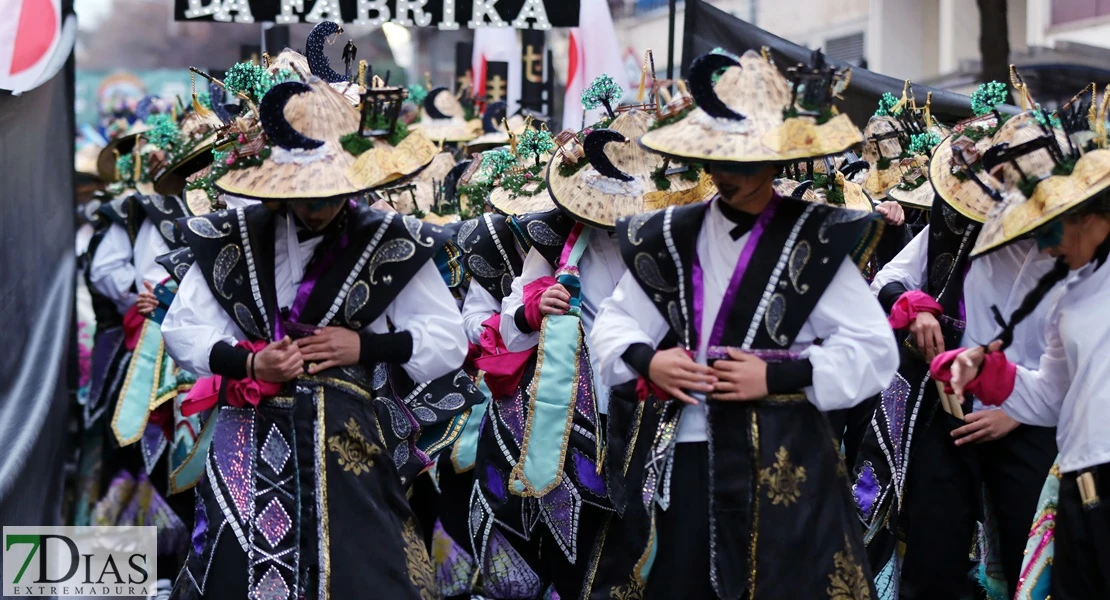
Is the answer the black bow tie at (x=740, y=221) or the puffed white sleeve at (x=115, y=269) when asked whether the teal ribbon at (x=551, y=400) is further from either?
the puffed white sleeve at (x=115, y=269)

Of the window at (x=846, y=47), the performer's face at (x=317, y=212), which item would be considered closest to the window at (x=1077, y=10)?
the window at (x=846, y=47)

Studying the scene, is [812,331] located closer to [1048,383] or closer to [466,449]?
[1048,383]

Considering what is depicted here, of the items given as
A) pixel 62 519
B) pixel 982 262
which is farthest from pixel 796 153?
pixel 62 519

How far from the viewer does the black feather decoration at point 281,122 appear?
14.6ft

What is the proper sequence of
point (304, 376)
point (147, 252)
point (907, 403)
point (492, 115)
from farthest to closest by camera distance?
point (492, 115)
point (147, 252)
point (907, 403)
point (304, 376)

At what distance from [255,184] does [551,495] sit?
171cm

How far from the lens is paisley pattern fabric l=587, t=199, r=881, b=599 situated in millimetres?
4051

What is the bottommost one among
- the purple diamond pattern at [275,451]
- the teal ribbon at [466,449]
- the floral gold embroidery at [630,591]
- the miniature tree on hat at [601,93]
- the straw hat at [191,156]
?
the teal ribbon at [466,449]

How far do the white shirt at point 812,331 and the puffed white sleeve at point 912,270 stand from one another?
145 cm

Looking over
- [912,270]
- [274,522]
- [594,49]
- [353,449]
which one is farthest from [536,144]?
[594,49]

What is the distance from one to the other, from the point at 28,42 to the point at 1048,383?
3.93 meters

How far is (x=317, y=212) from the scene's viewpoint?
4.57m

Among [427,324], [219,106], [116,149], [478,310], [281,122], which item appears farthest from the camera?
[116,149]

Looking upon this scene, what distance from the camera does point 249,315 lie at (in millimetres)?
4613
